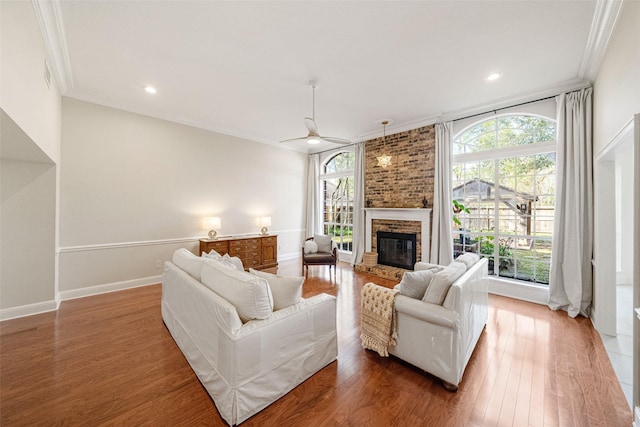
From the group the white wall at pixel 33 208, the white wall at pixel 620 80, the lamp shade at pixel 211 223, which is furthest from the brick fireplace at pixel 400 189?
the white wall at pixel 33 208

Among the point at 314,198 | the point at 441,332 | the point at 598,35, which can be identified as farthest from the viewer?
the point at 314,198

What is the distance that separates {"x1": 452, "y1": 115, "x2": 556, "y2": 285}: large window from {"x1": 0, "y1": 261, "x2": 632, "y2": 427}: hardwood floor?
1.27 metres

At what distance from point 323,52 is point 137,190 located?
3959 mm

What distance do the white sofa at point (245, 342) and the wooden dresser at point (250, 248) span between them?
2527 millimetres

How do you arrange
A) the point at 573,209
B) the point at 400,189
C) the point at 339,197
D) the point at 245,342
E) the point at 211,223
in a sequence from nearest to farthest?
the point at 245,342 → the point at 573,209 → the point at 211,223 → the point at 400,189 → the point at 339,197

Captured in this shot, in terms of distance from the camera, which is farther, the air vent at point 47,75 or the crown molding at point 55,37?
the air vent at point 47,75

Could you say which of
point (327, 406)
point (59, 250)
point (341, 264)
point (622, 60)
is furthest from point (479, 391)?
point (59, 250)

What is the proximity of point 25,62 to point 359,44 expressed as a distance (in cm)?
299

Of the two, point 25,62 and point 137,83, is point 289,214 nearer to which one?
point 137,83

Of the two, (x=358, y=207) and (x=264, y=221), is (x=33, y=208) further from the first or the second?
(x=358, y=207)

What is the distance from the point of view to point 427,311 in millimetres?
2035

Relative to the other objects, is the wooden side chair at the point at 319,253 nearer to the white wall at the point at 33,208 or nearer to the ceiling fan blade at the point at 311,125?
the ceiling fan blade at the point at 311,125

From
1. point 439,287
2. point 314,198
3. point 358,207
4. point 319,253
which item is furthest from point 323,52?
point 314,198

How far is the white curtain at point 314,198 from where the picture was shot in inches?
283
